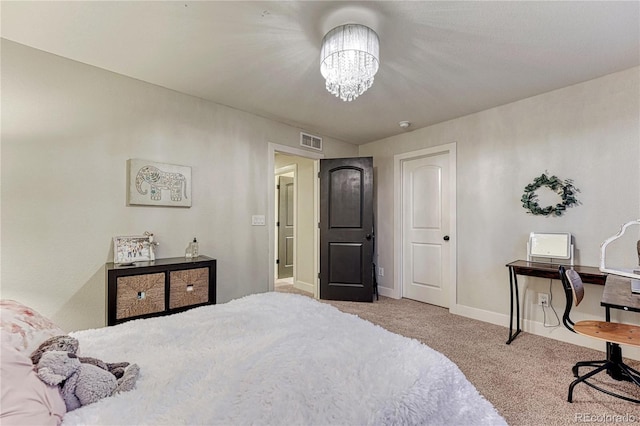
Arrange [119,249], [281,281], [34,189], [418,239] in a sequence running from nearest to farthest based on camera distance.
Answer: [34,189], [119,249], [418,239], [281,281]

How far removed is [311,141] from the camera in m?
4.11

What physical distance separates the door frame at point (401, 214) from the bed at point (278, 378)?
264 cm

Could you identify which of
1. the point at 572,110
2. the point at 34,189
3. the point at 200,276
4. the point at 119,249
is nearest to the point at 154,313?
the point at 200,276

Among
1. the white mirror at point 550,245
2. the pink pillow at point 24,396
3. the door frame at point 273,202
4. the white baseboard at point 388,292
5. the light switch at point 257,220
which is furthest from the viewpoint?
the white baseboard at point 388,292

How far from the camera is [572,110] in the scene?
9.00 ft

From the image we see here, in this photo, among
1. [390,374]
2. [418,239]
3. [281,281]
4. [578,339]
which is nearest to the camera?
[390,374]

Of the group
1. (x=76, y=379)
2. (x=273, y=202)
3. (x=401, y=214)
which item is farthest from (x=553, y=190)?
(x=76, y=379)

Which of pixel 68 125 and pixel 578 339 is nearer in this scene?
pixel 68 125

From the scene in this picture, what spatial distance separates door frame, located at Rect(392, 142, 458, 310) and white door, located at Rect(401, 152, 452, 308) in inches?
2.2

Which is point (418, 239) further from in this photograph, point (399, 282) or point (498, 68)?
point (498, 68)

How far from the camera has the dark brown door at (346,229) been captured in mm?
4043

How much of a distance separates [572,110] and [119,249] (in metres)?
4.26

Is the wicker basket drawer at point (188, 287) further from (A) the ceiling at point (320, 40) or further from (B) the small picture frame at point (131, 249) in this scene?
(A) the ceiling at point (320, 40)

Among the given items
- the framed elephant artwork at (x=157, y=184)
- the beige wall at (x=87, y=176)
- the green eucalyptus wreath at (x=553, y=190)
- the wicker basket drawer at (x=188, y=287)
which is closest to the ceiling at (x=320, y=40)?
the beige wall at (x=87, y=176)
